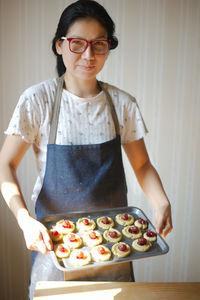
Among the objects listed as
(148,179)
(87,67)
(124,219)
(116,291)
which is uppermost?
(87,67)

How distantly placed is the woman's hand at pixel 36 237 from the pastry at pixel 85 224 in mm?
238

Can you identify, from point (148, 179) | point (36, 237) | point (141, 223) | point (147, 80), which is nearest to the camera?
point (36, 237)

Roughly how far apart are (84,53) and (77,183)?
20.6 inches

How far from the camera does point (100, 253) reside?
4.12 ft

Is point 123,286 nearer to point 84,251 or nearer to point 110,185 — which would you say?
point 84,251

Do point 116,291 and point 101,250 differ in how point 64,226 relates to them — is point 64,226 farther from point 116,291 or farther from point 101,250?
point 116,291

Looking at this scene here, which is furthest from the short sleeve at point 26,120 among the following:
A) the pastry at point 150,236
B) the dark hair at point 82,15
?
the pastry at point 150,236

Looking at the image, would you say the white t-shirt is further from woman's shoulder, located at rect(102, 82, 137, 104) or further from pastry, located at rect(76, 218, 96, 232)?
pastry, located at rect(76, 218, 96, 232)

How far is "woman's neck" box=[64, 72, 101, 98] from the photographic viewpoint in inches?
55.7

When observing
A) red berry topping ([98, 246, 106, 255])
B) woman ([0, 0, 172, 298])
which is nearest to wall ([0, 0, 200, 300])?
woman ([0, 0, 172, 298])

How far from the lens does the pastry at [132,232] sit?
1396 mm

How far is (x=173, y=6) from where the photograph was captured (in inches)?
87.2

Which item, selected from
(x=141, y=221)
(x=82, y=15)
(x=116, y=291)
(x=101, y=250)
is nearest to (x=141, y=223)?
(x=141, y=221)

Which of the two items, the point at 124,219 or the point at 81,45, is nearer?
the point at 81,45
